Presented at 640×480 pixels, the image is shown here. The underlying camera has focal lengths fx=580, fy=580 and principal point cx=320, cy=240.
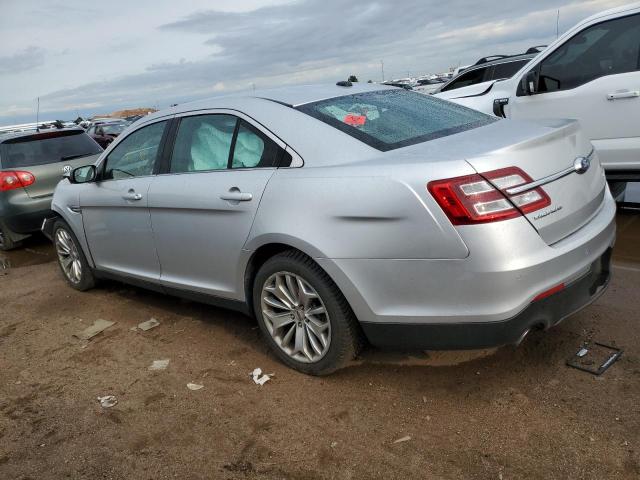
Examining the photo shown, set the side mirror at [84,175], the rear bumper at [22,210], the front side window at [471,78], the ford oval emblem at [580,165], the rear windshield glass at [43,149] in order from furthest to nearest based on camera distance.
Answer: the front side window at [471,78]
the rear windshield glass at [43,149]
the rear bumper at [22,210]
the side mirror at [84,175]
the ford oval emblem at [580,165]

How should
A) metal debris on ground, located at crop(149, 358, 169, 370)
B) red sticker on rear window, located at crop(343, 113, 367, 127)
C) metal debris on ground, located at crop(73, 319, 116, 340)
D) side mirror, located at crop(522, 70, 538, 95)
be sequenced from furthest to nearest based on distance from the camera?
1. side mirror, located at crop(522, 70, 538, 95)
2. metal debris on ground, located at crop(73, 319, 116, 340)
3. metal debris on ground, located at crop(149, 358, 169, 370)
4. red sticker on rear window, located at crop(343, 113, 367, 127)

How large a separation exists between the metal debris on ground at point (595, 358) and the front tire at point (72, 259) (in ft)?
13.5

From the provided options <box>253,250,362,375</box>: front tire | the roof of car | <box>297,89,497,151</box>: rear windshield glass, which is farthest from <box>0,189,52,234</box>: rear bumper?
<box>297,89,497,151</box>: rear windshield glass

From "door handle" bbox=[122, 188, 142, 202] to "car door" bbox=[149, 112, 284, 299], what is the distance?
6.2 inches

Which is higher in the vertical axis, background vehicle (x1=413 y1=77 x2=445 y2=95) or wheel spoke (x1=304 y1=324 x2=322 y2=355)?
background vehicle (x1=413 y1=77 x2=445 y2=95)

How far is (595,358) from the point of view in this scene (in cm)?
321

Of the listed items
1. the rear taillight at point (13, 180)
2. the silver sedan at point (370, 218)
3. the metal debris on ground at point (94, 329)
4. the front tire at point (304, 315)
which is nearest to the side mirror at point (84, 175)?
the silver sedan at point (370, 218)

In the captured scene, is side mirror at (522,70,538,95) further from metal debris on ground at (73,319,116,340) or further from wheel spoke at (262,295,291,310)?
metal debris on ground at (73,319,116,340)

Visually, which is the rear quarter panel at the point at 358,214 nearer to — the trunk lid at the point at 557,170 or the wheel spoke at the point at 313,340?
the trunk lid at the point at 557,170

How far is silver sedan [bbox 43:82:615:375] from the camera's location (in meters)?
2.59

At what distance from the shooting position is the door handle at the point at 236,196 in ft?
10.9

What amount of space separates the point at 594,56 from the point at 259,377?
15.2 feet

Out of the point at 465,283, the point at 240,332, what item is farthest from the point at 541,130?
the point at 240,332

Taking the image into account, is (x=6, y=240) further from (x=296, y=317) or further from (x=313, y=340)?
(x=313, y=340)
